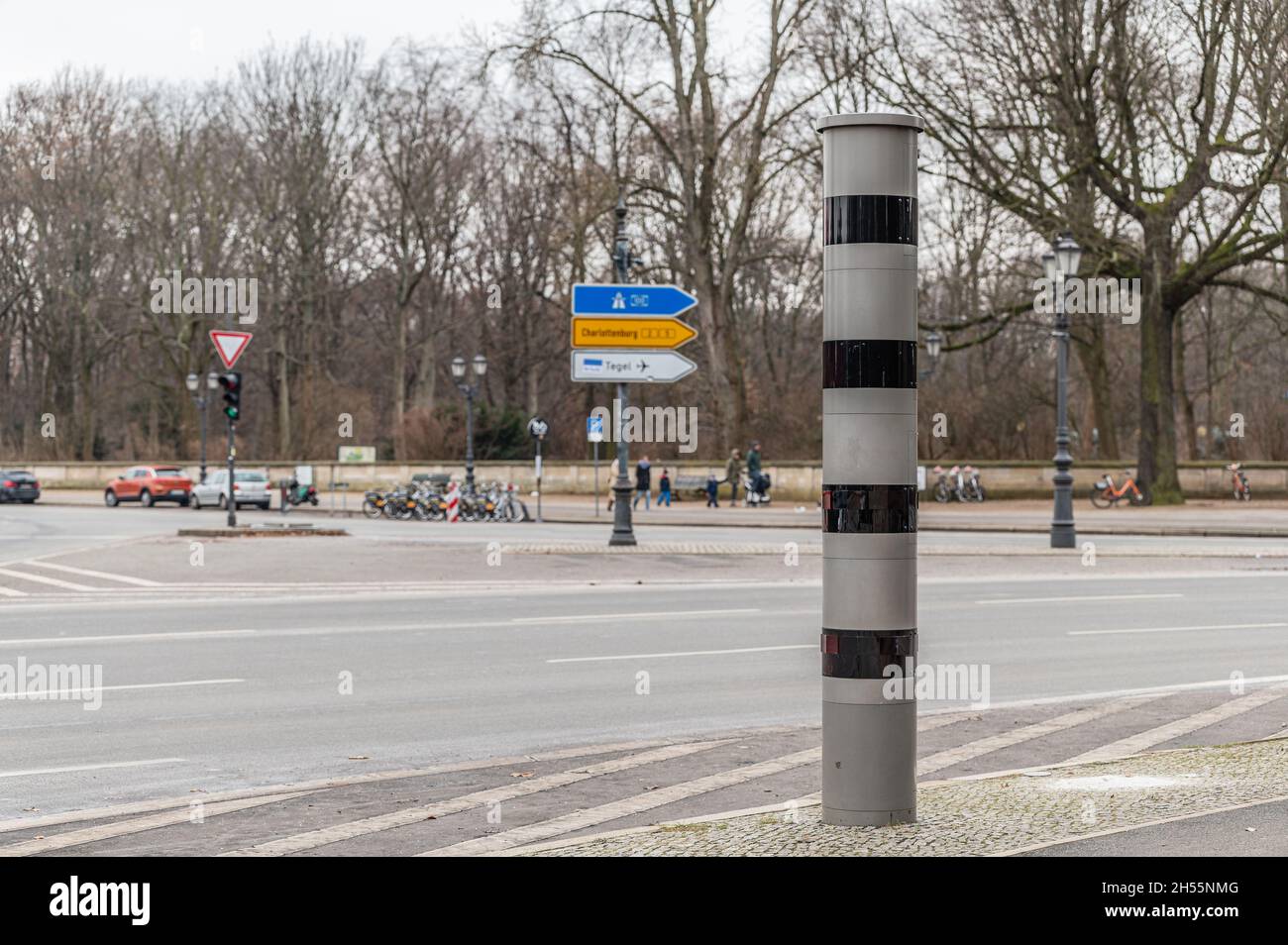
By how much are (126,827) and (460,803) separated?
4.87 ft

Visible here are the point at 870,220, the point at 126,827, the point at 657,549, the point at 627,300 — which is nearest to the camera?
the point at 870,220

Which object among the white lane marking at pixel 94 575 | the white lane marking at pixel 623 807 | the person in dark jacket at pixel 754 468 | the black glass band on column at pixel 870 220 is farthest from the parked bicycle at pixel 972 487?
the black glass band on column at pixel 870 220

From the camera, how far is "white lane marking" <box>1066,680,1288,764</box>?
28.9ft

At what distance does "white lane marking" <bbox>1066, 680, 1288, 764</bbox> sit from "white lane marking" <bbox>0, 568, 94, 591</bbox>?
1533 cm

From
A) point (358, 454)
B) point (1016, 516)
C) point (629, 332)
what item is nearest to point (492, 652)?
point (629, 332)

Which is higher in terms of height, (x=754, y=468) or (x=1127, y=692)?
(x=754, y=468)

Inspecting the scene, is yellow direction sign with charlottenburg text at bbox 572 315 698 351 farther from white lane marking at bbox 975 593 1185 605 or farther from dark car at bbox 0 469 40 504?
dark car at bbox 0 469 40 504

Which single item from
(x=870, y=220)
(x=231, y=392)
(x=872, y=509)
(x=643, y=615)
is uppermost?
(x=231, y=392)

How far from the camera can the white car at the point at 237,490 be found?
51.3 meters

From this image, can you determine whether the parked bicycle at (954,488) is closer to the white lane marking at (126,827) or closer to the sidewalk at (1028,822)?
the sidewalk at (1028,822)

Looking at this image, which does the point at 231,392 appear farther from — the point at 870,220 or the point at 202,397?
the point at 202,397

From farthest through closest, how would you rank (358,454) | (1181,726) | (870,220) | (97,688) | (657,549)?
(358,454) → (657,549) → (97,688) → (1181,726) → (870,220)

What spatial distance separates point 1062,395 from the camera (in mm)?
29219

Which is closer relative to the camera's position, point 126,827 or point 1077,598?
point 126,827
